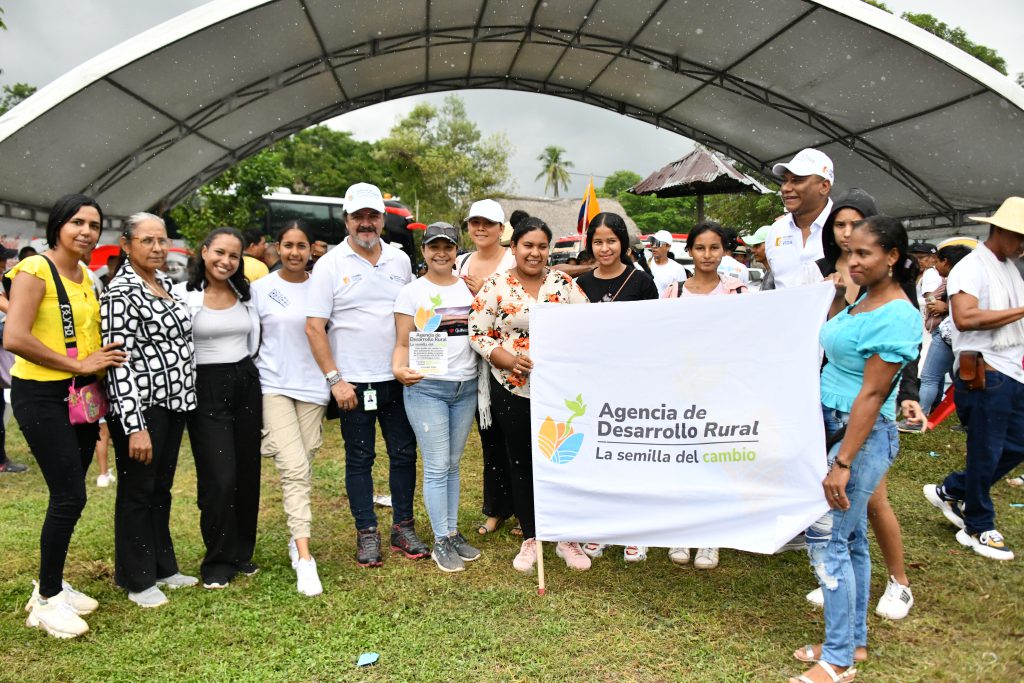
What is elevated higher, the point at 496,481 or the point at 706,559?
the point at 496,481

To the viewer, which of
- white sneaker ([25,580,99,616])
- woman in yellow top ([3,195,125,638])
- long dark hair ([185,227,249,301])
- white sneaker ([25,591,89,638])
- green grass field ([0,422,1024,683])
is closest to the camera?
green grass field ([0,422,1024,683])

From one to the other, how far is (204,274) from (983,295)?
13.9 feet

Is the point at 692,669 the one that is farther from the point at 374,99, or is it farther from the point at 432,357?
the point at 374,99

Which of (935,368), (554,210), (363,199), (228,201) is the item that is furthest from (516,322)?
(554,210)

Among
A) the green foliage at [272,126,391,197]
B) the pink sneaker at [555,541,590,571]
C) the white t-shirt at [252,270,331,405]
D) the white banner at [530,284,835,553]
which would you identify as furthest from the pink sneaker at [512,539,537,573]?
the green foliage at [272,126,391,197]

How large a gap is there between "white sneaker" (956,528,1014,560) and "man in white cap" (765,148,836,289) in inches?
73.5

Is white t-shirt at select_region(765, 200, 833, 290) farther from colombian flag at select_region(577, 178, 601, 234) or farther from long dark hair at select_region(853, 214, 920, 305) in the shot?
colombian flag at select_region(577, 178, 601, 234)

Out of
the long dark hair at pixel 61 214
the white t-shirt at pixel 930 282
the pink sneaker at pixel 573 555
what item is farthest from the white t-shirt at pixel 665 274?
the long dark hair at pixel 61 214

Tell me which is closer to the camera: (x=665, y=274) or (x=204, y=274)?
(x=204, y=274)

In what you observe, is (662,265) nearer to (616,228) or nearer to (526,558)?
(616,228)

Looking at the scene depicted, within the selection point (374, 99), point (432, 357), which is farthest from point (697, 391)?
point (374, 99)

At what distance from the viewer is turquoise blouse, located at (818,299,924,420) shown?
2.42 meters

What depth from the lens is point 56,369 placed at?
9.95 feet

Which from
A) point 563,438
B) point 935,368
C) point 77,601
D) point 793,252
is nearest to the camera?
point 77,601
